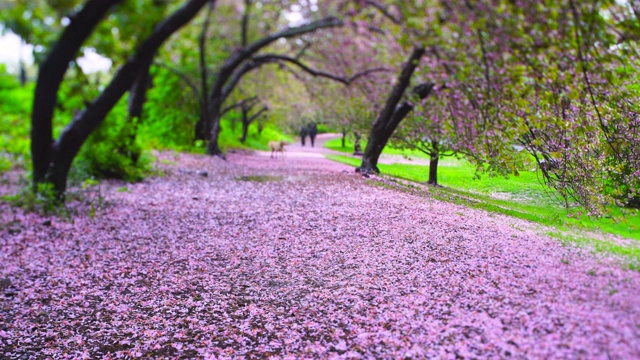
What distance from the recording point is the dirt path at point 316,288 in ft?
11.8

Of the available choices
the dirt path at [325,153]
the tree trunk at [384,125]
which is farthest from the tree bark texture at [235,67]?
the dirt path at [325,153]

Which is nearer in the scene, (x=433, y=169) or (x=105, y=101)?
(x=433, y=169)

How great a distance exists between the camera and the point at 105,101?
33.6 ft

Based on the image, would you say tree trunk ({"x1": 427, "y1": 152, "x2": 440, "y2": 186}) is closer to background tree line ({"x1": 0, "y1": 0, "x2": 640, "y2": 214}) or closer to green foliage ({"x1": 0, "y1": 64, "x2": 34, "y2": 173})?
background tree line ({"x1": 0, "y1": 0, "x2": 640, "y2": 214})

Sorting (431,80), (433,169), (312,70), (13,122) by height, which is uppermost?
(312,70)

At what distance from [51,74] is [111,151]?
18.1 ft

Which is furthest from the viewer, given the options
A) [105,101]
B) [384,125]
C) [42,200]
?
[384,125]

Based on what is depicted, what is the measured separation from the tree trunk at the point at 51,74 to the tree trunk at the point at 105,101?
0.29 feet

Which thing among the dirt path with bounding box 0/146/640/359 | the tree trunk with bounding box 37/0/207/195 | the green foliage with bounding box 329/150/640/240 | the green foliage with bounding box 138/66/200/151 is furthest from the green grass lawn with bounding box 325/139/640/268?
the green foliage with bounding box 138/66/200/151

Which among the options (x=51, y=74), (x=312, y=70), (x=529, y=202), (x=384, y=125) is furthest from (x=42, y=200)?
(x=312, y=70)

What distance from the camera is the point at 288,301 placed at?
575 centimetres

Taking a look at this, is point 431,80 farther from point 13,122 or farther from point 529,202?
point 13,122

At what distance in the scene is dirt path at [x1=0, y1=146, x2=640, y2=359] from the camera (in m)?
3.61

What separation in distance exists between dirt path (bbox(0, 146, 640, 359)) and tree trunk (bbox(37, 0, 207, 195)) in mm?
1567
